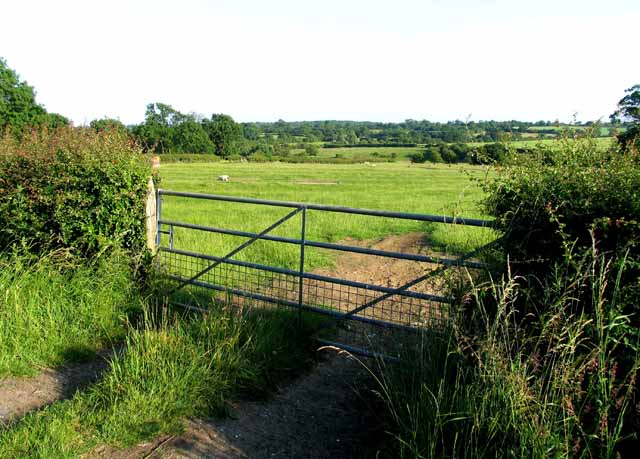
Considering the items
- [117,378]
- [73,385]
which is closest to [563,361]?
[117,378]

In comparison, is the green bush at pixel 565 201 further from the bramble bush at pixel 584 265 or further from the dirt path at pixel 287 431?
the dirt path at pixel 287 431

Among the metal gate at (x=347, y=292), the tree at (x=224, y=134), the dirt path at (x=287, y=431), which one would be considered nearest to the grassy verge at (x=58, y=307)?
the metal gate at (x=347, y=292)

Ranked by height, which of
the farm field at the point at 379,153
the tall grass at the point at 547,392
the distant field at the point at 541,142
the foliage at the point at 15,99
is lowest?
the farm field at the point at 379,153

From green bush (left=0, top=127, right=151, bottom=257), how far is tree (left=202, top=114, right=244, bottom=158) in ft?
386

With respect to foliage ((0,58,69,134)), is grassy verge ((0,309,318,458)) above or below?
below

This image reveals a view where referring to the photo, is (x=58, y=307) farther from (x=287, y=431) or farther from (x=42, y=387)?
(x=287, y=431)

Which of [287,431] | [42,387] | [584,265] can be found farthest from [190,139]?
[584,265]

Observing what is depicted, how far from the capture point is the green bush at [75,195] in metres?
7.34

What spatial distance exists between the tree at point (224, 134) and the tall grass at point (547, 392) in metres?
122

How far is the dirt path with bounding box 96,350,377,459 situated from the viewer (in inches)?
175

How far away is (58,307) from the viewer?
6.58 m

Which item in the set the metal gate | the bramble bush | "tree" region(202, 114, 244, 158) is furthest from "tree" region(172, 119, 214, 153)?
the bramble bush

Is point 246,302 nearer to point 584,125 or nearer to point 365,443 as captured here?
point 365,443

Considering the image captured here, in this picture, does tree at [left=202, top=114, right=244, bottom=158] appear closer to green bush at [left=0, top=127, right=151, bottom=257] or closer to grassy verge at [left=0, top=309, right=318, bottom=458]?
green bush at [left=0, top=127, right=151, bottom=257]
